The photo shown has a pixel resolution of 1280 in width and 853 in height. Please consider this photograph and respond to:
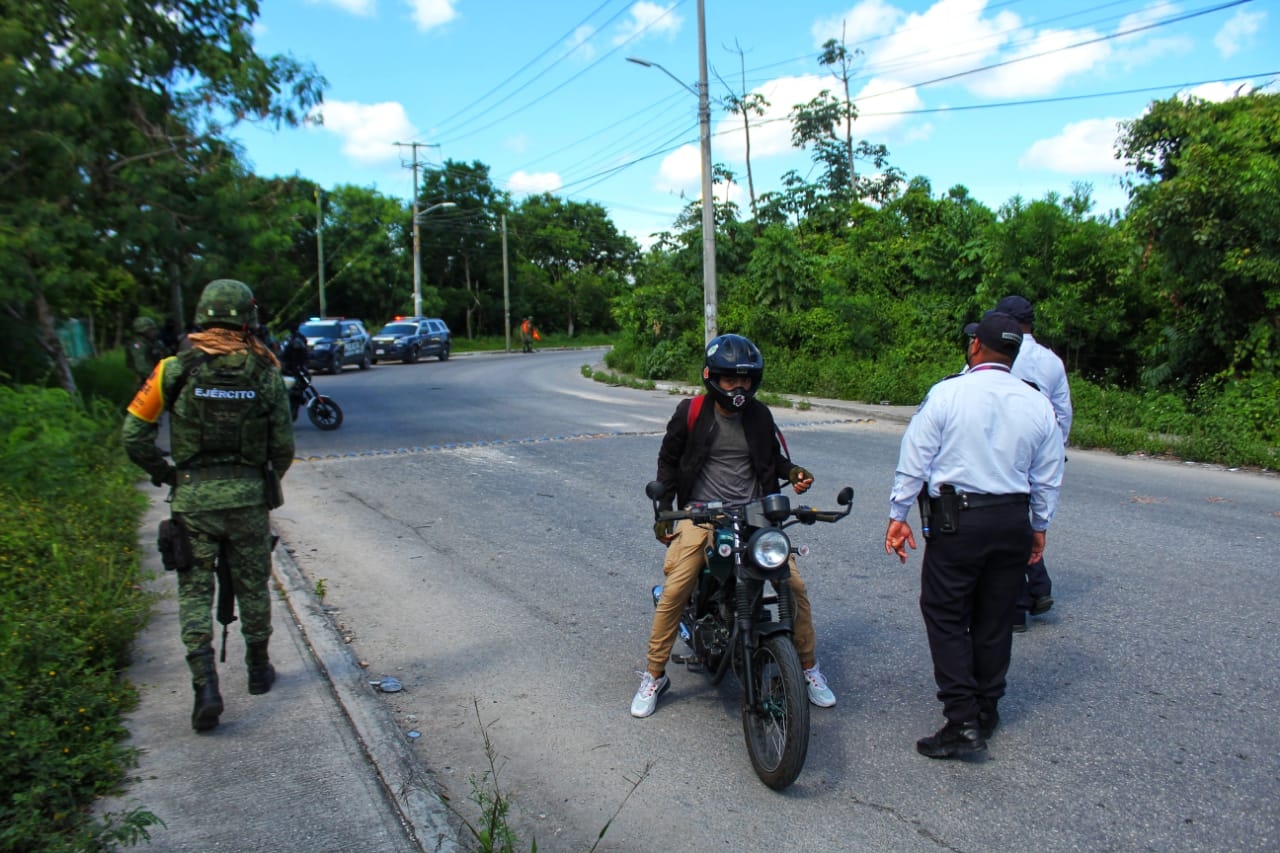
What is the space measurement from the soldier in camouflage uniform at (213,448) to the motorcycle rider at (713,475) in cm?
183

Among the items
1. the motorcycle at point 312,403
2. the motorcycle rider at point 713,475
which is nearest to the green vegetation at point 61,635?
the motorcycle rider at point 713,475

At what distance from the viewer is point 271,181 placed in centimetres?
1272

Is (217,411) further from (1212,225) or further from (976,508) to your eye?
(1212,225)

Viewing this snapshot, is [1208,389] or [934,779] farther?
[1208,389]

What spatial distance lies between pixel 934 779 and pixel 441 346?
39035mm

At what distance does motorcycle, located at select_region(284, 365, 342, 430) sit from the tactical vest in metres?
11.1

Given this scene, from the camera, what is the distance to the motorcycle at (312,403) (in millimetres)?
15047

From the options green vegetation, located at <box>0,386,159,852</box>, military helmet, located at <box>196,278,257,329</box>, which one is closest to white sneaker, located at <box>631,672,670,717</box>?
green vegetation, located at <box>0,386,159,852</box>

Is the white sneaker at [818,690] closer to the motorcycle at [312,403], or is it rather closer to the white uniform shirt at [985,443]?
the white uniform shirt at [985,443]

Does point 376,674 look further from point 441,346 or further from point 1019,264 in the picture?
point 441,346

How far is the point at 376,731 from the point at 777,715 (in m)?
1.73

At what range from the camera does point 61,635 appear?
4363mm

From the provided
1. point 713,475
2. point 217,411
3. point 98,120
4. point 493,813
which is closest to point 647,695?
point 713,475

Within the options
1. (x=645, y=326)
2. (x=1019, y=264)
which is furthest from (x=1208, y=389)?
(x=645, y=326)
